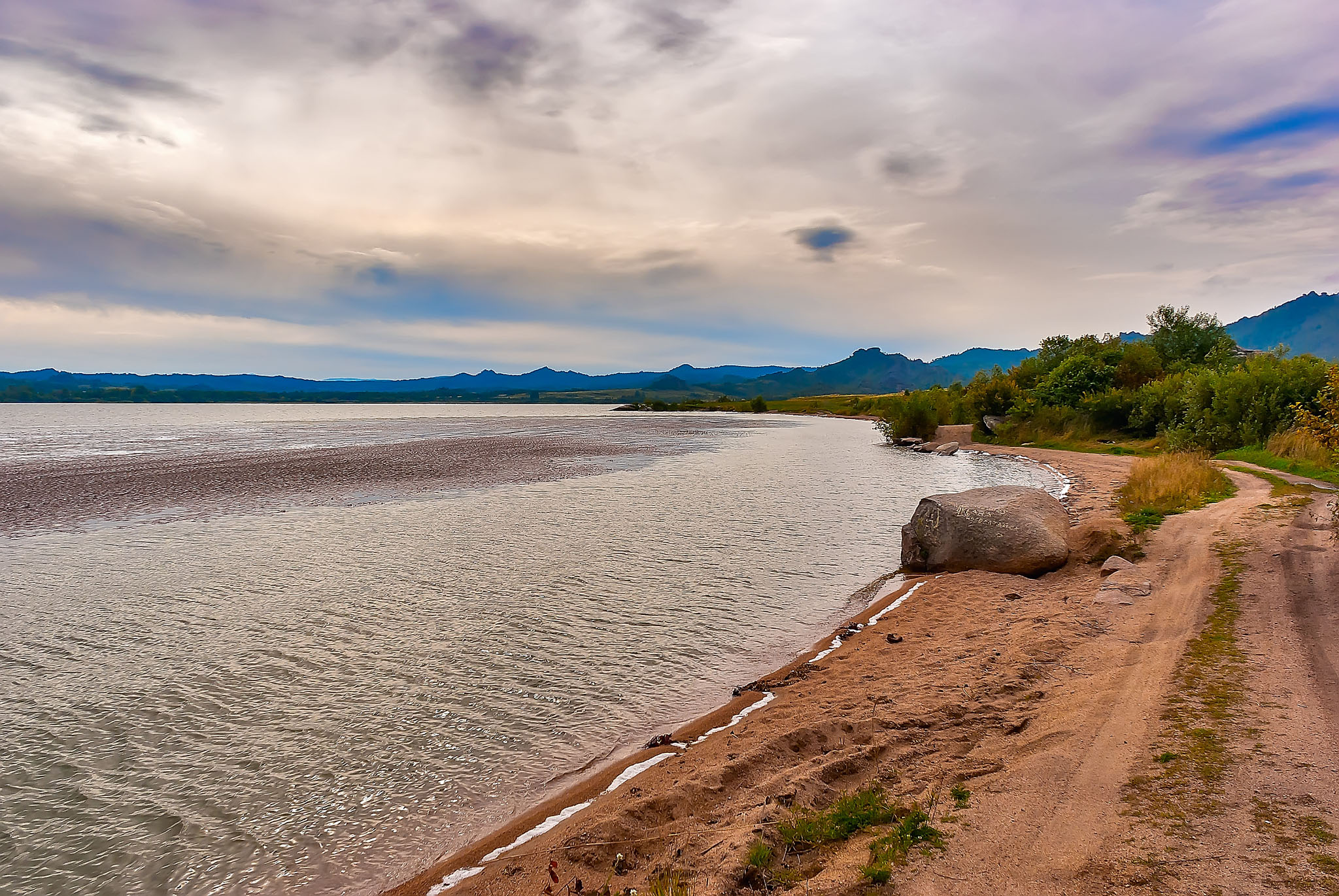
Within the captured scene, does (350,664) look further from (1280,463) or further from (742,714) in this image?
(1280,463)

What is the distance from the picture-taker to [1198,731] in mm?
6355

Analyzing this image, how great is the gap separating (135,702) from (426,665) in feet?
12.8

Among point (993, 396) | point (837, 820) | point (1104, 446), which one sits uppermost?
point (993, 396)

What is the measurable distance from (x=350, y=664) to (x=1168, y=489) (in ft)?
75.1

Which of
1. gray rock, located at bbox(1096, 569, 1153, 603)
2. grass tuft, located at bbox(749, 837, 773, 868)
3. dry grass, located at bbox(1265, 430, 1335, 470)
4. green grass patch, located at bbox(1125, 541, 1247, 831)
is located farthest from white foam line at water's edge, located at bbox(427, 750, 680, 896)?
dry grass, located at bbox(1265, 430, 1335, 470)

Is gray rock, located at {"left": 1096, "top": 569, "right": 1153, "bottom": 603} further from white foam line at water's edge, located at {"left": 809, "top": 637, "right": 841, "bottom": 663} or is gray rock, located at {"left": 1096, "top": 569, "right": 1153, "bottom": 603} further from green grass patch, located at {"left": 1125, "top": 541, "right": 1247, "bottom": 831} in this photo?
white foam line at water's edge, located at {"left": 809, "top": 637, "right": 841, "bottom": 663}

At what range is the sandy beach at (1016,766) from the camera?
187 inches

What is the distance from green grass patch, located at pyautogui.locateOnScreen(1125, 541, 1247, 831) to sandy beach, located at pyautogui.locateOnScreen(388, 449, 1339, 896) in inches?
1.0

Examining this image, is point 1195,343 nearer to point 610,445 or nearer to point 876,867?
point 610,445

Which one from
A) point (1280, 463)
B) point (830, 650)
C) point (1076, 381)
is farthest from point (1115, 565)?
point (1076, 381)

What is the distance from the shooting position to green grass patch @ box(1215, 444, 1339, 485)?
21859 mm

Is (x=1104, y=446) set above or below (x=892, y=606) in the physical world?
above

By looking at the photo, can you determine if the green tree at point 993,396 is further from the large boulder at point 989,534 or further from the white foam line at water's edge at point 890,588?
the white foam line at water's edge at point 890,588

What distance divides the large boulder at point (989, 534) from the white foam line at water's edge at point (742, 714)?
8.43 m
